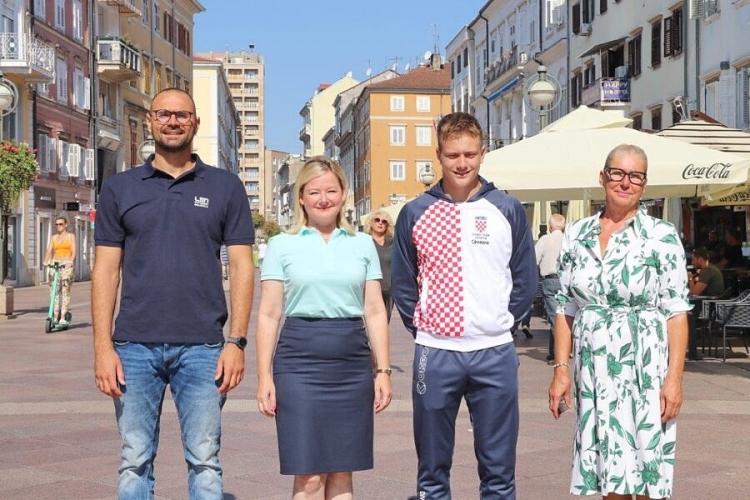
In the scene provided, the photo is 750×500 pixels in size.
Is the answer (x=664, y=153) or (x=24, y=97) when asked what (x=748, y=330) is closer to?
(x=664, y=153)

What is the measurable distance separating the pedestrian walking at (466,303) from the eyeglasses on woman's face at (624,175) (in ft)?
1.40

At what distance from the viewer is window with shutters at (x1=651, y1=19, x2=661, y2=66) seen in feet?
114

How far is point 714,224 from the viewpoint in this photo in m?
29.4

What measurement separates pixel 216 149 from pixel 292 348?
86259 millimetres

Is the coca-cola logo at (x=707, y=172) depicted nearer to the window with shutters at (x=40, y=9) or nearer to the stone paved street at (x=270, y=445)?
the stone paved street at (x=270, y=445)

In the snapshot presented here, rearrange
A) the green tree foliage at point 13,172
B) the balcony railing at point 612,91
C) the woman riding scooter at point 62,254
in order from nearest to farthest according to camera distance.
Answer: the woman riding scooter at point 62,254, the green tree foliage at point 13,172, the balcony railing at point 612,91

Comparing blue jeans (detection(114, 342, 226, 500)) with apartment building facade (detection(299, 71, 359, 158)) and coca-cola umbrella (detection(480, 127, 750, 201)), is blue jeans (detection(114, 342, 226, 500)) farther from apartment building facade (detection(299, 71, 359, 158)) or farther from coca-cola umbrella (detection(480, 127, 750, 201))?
apartment building facade (detection(299, 71, 359, 158))

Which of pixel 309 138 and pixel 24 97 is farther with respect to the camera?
pixel 309 138

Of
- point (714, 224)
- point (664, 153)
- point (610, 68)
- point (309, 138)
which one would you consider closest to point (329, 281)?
point (664, 153)

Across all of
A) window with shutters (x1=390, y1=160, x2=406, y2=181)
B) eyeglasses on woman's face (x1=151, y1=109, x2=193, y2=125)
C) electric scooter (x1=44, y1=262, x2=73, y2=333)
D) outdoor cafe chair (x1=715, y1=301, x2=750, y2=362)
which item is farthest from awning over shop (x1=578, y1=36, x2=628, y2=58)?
window with shutters (x1=390, y1=160, x2=406, y2=181)

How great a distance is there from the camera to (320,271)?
499 centimetres

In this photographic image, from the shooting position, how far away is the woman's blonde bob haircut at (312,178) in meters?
5.08

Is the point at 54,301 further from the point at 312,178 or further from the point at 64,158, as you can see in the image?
the point at 64,158

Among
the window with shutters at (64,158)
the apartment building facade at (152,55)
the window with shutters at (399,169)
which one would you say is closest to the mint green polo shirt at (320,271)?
the window with shutters at (64,158)
